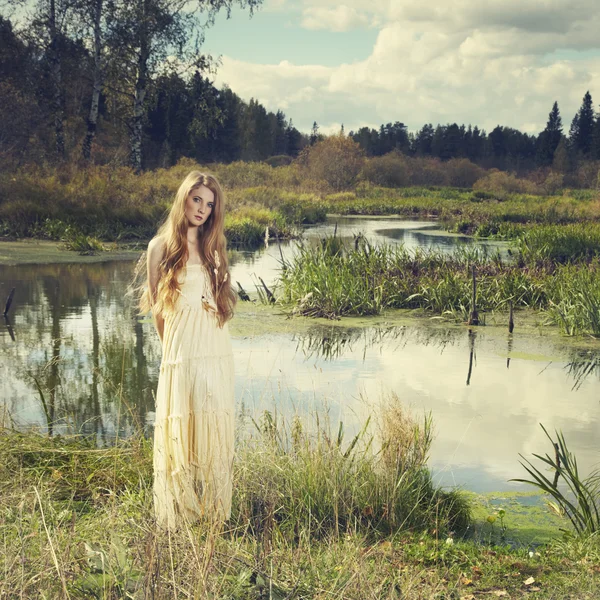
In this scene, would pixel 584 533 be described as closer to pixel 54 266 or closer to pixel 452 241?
pixel 54 266

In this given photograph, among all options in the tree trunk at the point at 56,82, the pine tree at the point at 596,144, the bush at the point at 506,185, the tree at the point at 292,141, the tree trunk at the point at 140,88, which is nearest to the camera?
the tree trunk at the point at 140,88

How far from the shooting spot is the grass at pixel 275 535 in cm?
276

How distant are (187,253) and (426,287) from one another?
26.4ft

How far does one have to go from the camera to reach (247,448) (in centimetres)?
464

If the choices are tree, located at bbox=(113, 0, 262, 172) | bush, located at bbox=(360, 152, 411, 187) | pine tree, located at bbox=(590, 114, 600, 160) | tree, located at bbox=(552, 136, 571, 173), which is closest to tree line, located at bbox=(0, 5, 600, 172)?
tree, located at bbox=(113, 0, 262, 172)

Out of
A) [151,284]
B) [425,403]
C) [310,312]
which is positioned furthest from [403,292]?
[151,284]

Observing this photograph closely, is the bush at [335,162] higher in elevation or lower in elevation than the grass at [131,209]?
higher

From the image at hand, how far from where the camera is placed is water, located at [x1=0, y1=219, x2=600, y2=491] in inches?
232

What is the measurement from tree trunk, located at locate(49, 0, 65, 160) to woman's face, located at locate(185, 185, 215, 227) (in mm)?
22926

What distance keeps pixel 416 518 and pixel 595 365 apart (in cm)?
485

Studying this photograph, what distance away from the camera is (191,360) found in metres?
3.72

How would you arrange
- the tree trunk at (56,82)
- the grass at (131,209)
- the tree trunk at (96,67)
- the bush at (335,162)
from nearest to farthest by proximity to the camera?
1. the grass at (131,209)
2. the tree trunk at (96,67)
3. the tree trunk at (56,82)
4. the bush at (335,162)

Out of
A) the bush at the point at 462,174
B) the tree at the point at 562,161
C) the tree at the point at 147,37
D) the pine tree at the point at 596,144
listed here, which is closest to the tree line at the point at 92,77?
the tree at the point at 147,37

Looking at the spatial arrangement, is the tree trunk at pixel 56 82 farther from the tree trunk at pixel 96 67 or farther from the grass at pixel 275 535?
the grass at pixel 275 535
